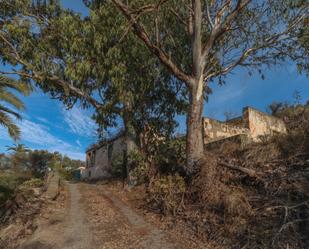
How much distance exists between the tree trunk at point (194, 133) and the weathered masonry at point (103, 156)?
942 centimetres

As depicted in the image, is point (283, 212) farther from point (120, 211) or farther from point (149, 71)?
point (149, 71)

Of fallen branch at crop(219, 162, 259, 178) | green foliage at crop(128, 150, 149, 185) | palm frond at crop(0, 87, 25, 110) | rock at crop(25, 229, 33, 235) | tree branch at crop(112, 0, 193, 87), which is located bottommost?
rock at crop(25, 229, 33, 235)

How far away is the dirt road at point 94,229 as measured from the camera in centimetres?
633

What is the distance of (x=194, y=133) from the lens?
9.20m

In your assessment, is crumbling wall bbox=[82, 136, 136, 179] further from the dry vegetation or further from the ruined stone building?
the dry vegetation

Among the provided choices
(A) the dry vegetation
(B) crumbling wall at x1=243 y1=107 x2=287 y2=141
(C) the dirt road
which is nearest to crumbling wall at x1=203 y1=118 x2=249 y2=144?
(B) crumbling wall at x1=243 y1=107 x2=287 y2=141

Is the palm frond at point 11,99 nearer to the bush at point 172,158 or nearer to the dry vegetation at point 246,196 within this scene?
the bush at point 172,158

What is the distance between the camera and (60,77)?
12664 mm

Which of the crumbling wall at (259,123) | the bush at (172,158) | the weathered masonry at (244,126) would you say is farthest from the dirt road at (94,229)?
the crumbling wall at (259,123)

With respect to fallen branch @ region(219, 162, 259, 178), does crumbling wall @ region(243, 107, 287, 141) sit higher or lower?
higher

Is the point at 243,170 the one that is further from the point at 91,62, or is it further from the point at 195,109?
the point at 91,62

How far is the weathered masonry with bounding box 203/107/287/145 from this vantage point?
14.1 meters

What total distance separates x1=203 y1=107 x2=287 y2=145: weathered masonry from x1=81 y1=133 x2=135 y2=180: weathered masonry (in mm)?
6184

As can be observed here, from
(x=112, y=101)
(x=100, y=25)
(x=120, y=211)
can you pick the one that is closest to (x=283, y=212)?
(x=120, y=211)
